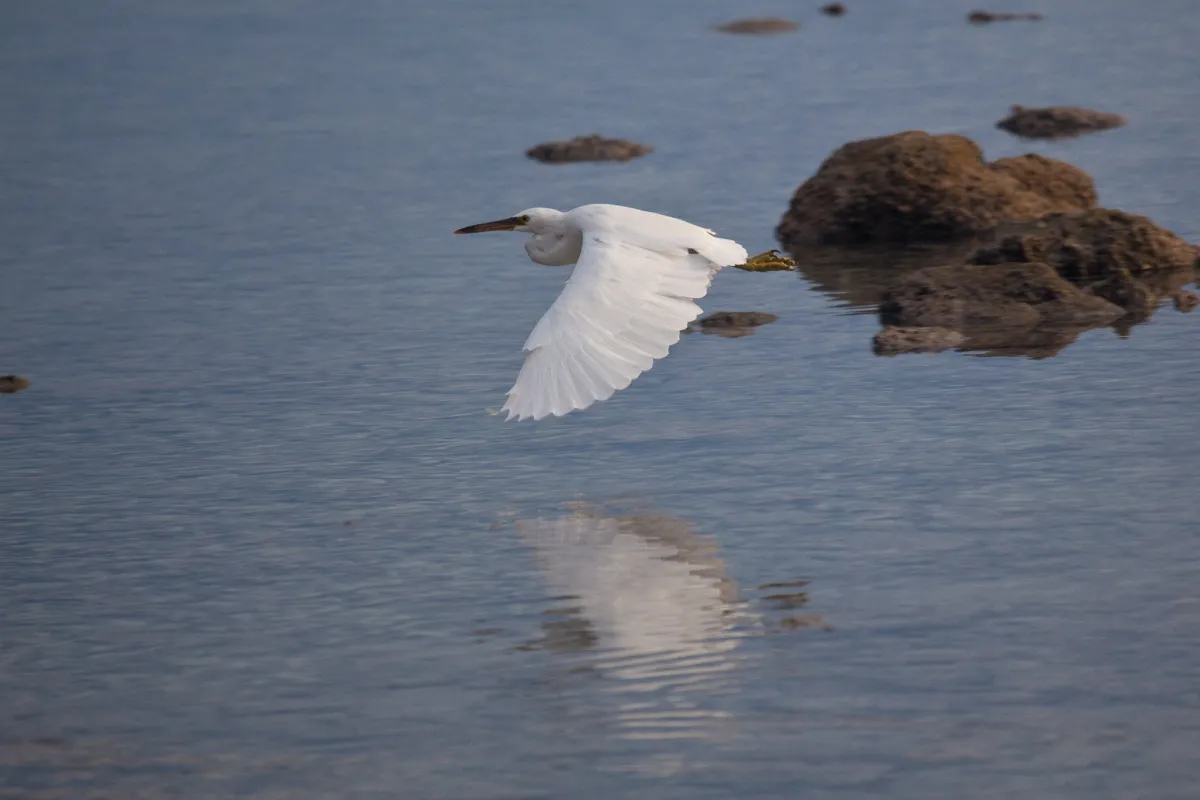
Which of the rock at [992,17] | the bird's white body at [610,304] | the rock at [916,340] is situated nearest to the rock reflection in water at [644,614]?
the bird's white body at [610,304]

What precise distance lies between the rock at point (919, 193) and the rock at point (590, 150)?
6047 mm

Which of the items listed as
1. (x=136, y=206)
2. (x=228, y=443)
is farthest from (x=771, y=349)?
(x=136, y=206)

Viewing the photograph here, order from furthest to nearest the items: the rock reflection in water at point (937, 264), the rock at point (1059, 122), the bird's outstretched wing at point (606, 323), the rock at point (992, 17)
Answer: the rock at point (992, 17) → the rock at point (1059, 122) → the rock reflection in water at point (937, 264) → the bird's outstretched wing at point (606, 323)

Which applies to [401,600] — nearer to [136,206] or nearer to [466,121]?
[136,206]

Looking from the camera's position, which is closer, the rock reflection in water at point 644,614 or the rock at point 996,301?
the rock reflection in water at point 644,614

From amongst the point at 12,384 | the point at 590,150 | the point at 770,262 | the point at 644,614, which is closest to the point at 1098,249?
the point at 770,262

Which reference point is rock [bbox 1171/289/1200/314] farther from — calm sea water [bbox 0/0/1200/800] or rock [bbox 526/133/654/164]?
rock [bbox 526/133/654/164]

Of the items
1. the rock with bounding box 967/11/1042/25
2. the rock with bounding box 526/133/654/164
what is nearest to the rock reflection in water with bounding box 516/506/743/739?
the rock with bounding box 526/133/654/164

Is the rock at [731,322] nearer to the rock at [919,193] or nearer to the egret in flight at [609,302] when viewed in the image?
the egret in flight at [609,302]

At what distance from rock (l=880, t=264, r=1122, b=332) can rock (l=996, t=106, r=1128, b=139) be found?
31.0 ft

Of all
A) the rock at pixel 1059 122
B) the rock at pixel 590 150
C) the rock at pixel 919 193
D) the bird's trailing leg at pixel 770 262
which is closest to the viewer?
the bird's trailing leg at pixel 770 262

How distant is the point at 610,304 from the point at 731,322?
474 cm

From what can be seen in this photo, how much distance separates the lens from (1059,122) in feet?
78.9

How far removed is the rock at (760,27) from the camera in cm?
3688
